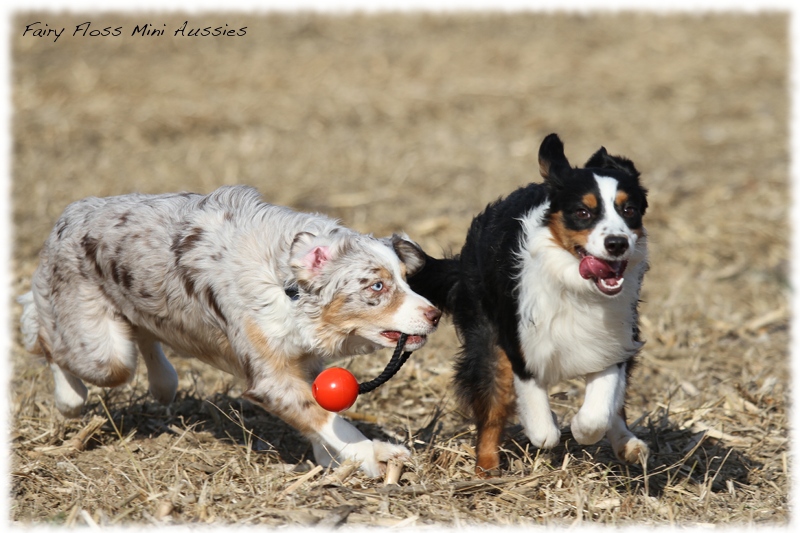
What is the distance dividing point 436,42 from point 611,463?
14.9 metres

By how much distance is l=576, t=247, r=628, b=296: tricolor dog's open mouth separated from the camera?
194 inches

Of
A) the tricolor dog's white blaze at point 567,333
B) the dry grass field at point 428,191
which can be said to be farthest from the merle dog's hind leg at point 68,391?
the tricolor dog's white blaze at point 567,333

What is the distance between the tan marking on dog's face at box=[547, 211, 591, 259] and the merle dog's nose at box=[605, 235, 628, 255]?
144mm

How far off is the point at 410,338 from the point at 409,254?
20.2 inches

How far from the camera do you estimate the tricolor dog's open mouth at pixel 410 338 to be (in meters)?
5.20

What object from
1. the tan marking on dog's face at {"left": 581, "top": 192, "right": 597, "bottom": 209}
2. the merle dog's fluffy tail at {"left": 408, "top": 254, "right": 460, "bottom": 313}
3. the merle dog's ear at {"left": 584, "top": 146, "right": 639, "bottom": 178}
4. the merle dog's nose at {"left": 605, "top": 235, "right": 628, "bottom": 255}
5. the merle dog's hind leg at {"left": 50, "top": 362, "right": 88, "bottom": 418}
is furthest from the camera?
the merle dog's hind leg at {"left": 50, "top": 362, "right": 88, "bottom": 418}

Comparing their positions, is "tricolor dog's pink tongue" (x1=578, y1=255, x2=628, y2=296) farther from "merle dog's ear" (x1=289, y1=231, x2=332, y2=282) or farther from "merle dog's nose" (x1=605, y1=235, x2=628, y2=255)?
"merle dog's ear" (x1=289, y1=231, x2=332, y2=282)

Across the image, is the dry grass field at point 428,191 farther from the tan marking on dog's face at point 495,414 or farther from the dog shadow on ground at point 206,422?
the tan marking on dog's face at point 495,414

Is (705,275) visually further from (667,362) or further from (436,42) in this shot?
(436,42)

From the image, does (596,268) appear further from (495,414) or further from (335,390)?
(335,390)

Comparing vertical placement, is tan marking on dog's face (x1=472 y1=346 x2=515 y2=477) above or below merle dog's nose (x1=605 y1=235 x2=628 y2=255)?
below

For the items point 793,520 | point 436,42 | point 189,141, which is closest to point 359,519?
point 793,520

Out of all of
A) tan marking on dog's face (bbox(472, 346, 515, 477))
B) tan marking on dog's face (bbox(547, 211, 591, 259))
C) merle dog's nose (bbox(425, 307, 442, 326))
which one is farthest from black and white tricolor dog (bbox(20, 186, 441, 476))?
tan marking on dog's face (bbox(547, 211, 591, 259))

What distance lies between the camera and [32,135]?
14.3 m
